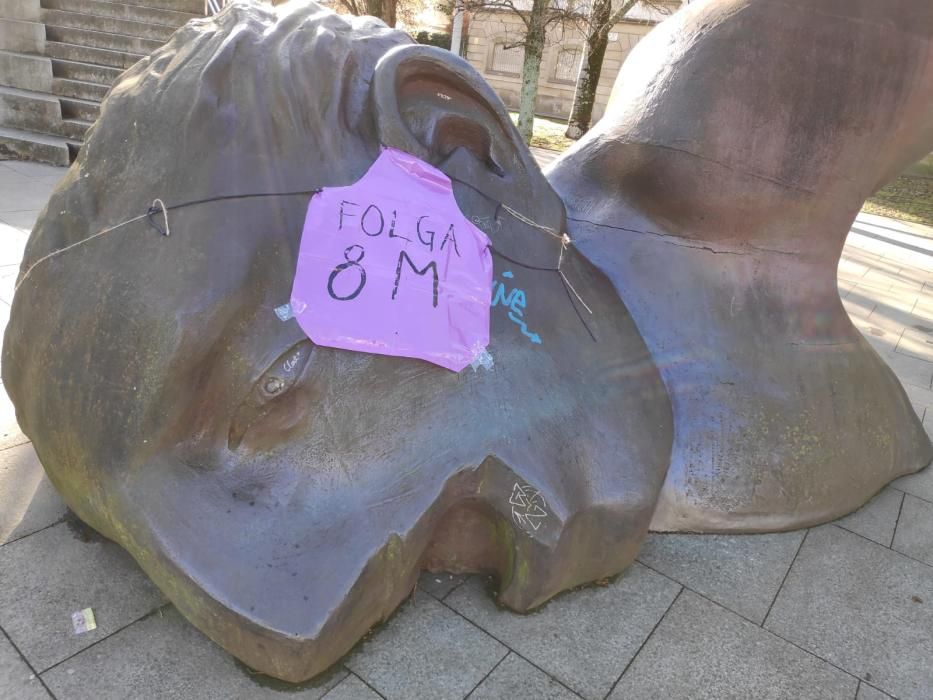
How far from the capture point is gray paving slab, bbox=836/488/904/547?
2.89 m

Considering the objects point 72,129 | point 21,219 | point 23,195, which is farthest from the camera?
point 72,129

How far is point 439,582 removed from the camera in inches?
93.6

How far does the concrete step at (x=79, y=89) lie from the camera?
28.8 ft

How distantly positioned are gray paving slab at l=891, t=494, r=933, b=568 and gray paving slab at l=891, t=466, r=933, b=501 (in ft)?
0.17

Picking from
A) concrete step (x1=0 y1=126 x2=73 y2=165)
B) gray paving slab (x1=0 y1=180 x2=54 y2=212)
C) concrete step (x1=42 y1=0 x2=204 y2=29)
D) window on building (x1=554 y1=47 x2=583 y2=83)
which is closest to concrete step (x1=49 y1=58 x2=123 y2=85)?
concrete step (x1=42 y1=0 x2=204 y2=29)

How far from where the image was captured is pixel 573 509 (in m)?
2.15

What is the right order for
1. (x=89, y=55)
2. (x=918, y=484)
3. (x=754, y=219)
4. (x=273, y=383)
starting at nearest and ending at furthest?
(x=273, y=383) → (x=754, y=219) → (x=918, y=484) → (x=89, y=55)

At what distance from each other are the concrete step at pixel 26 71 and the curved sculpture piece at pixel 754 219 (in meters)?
8.81

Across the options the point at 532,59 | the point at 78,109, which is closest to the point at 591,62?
the point at 532,59

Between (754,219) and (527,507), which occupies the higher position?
(754,219)

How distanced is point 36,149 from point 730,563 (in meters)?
8.70

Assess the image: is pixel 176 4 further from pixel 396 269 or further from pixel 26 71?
pixel 396 269

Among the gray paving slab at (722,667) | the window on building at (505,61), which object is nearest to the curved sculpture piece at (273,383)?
the gray paving slab at (722,667)

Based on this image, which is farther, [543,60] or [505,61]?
[505,61]
